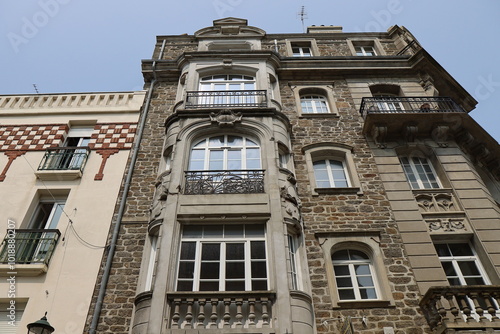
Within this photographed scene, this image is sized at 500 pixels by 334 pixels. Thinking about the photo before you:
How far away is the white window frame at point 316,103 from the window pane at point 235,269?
758cm

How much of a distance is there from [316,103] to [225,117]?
15.6 ft

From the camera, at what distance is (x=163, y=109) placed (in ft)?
47.4

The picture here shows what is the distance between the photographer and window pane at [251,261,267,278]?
8.69 m

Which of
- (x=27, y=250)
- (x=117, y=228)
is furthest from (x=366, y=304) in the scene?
(x=27, y=250)

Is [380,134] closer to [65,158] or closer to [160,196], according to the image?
[160,196]

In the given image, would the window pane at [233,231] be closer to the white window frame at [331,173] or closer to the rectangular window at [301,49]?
the white window frame at [331,173]

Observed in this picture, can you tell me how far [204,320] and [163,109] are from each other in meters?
9.04

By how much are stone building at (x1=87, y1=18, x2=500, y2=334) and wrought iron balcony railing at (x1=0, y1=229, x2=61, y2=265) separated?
1.73 metres

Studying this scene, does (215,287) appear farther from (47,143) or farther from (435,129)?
(435,129)

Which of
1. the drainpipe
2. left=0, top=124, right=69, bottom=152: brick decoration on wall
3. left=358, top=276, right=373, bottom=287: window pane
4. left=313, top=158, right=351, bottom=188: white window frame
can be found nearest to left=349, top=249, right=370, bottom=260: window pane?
left=358, top=276, right=373, bottom=287: window pane

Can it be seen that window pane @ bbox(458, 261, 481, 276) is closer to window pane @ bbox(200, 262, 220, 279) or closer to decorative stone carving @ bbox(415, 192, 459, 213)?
decorative stone carving @ bbox(415, 192, 459, 213)

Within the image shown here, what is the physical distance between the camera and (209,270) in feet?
28.6

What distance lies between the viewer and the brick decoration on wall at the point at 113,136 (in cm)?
1286

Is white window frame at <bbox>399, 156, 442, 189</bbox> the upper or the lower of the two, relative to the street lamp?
upper
